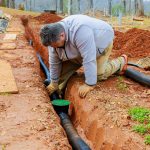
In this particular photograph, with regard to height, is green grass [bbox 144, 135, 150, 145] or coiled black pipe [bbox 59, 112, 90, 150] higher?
green grass [bbox 144, 135, 150, 145]

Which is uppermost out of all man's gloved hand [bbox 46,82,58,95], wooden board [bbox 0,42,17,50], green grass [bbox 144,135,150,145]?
wooden board [bbox 0,42,17,50]

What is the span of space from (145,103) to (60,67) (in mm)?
1784

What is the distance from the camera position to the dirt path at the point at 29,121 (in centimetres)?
407

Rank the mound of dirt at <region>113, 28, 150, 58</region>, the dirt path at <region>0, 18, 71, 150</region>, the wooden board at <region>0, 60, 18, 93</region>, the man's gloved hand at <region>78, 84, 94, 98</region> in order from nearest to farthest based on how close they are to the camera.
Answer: the dirt path at <region>0, 18, 71, 150</region> → the wooden board at <region>0, 60, 18, 93</region> → the man's gloved hand at <region>78, 84, 94, 98</region> → the mound of dirt at <region>113, 28, 150, 58</region>

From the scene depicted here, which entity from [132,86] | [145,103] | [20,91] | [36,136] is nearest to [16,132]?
[36,136]

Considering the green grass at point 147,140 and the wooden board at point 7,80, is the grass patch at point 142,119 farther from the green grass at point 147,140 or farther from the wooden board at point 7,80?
the wooden board at point 7,80

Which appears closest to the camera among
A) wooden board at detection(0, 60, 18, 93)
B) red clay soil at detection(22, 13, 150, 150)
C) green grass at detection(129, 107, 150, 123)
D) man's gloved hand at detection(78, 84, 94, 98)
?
red clay soil at detection(22, 13, 150, 150)

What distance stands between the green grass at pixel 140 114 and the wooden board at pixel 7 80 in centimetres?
192

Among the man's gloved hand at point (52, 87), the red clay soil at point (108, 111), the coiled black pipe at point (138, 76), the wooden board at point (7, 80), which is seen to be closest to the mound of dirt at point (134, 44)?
the coiled black pipe at point (138, 76)

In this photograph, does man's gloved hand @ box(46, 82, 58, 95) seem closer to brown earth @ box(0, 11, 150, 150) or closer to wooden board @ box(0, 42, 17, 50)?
brown earth @ box(0, 11, 150, 150)

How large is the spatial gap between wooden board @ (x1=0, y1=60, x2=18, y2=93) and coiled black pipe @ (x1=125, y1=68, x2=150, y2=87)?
2.24m

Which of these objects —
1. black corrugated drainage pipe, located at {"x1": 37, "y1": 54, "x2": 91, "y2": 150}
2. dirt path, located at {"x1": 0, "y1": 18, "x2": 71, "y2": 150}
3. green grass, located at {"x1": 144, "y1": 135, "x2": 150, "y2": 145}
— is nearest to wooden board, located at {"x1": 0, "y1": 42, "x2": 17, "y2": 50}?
dirt path, located at {"x1": 0, "y1": 18, "x2": 71, "y2": 150}

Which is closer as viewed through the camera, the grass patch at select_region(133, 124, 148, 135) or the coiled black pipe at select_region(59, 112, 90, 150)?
the grass patch at select_region(133, 124, 148, 135)

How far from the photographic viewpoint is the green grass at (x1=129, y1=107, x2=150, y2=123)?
15.5ft
